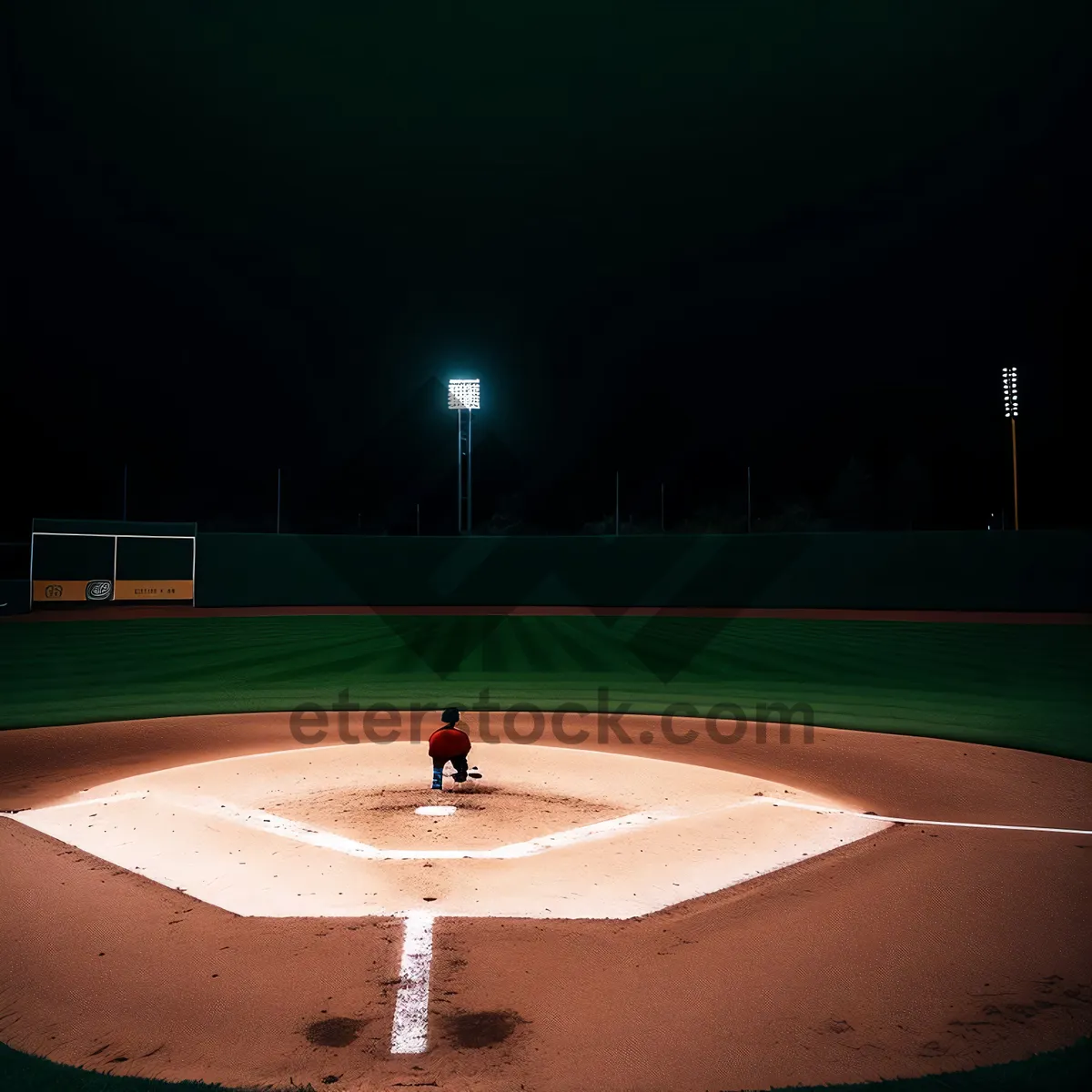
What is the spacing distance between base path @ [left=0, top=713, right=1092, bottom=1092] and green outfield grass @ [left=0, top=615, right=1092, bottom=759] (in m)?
3.80

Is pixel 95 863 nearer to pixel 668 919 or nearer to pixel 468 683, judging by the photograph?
pixel 668 919

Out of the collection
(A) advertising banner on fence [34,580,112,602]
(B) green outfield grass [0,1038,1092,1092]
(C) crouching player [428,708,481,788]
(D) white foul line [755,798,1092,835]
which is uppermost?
(A) advertising banner on fence [34,580,112,602]

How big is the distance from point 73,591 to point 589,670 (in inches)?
841

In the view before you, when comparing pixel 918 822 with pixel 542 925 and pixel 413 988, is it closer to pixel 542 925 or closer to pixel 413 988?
pixel 542 925

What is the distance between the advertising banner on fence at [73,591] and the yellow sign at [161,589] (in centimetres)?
63

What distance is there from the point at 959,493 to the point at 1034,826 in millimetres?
44404

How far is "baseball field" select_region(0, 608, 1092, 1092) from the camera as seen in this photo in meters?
2.87

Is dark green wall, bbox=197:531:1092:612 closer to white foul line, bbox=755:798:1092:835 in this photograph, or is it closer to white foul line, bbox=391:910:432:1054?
white foul line, bbox=755:798:1092:835

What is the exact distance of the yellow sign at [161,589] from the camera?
2934 centimetres

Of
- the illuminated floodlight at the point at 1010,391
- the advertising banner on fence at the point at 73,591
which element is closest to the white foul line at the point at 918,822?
the advertising banner on fence at the point at 73,591

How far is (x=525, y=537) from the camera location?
29.8 meters

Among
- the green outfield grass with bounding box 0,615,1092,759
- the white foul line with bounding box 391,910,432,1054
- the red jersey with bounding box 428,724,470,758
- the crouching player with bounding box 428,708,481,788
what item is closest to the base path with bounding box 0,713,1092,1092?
the white foul line with bounding box 391,910,432,1054

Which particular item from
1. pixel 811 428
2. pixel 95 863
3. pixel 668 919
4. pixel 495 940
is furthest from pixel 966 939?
pixel 811 428

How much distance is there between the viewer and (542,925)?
3.92m
